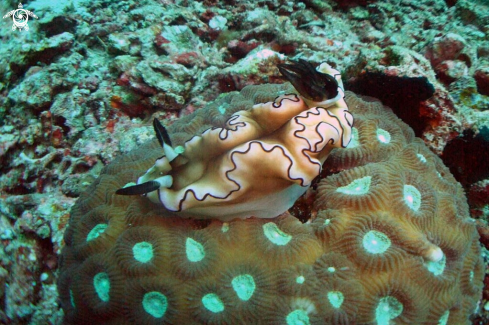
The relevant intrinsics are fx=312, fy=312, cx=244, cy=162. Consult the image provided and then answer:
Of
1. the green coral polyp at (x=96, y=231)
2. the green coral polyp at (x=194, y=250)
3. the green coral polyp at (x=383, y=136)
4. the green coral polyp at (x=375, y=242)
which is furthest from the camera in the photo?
the green coral polyp at (x=383, y=136)

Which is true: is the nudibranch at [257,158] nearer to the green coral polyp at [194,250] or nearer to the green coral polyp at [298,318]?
the green coral polyp at [194,250]

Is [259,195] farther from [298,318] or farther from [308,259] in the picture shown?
[298,318]

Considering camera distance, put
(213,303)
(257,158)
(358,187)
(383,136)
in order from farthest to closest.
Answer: (383,136)
(358,187)
(213,303)
(257,158)

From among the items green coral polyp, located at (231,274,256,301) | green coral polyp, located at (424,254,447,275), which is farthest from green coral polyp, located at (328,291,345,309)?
green coral polyp, located at (424,254,447,275)

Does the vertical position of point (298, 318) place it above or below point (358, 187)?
below

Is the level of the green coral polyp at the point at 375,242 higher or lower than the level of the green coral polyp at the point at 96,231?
higher

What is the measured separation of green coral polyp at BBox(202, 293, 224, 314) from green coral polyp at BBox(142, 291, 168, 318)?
0.93 feet

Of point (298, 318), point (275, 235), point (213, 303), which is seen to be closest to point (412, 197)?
point (275, 235)

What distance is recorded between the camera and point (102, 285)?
234 centimetres

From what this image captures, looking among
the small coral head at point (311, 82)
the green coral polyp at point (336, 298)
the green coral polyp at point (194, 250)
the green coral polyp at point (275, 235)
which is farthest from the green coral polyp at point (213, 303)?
the small coral head at point (311, 82)

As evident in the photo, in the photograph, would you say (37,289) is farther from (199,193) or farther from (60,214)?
(199,193)

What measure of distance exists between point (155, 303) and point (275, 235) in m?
0.98

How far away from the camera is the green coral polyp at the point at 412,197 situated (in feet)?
7.55

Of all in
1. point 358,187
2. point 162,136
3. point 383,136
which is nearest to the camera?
point 162,136
